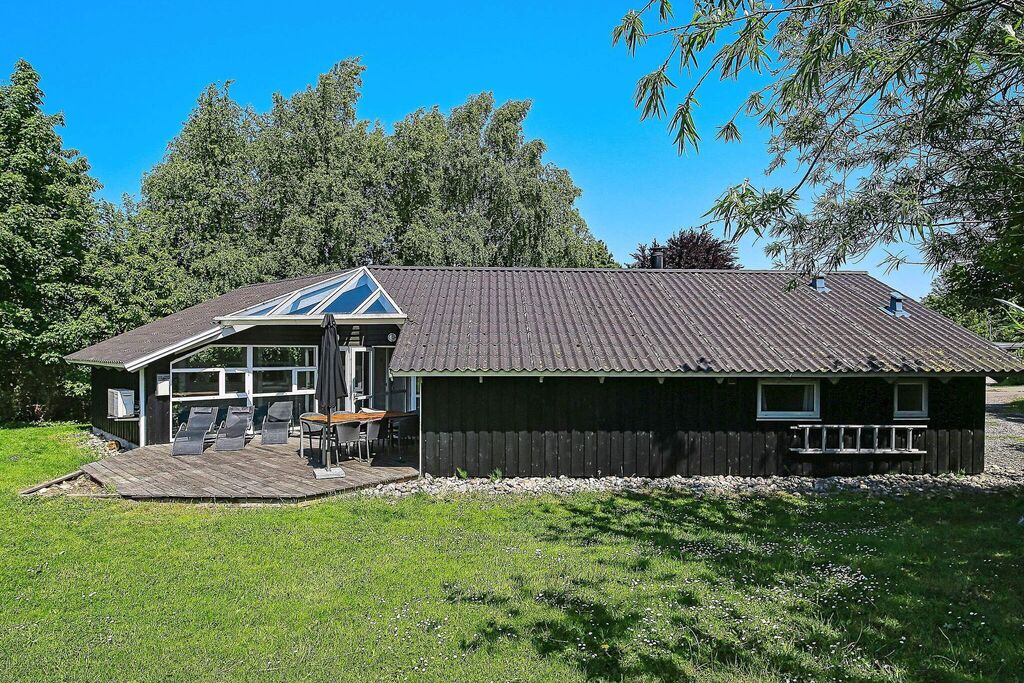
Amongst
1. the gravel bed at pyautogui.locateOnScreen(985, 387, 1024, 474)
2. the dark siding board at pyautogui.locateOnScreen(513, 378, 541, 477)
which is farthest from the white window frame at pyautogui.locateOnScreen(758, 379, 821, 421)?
the dark siding board at pyautogui.locateOnScreen(513, 378, 541, 477)

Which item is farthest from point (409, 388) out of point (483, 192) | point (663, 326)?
point (483, 192)

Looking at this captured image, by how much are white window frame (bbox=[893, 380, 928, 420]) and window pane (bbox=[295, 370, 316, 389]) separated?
1278 cm

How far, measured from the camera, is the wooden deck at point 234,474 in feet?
30.8

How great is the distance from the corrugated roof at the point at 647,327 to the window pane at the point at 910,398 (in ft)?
2.19

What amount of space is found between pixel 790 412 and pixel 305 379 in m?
11.1

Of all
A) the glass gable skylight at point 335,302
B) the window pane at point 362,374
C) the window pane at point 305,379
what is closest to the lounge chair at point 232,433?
the window pane at point 305,379

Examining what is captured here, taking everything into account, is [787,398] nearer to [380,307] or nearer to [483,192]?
[380,307]

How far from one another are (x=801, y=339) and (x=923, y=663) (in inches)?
336

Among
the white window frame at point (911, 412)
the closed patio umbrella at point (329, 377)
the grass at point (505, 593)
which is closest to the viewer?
the grass at point (505, 593)

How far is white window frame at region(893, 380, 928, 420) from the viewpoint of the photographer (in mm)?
11531

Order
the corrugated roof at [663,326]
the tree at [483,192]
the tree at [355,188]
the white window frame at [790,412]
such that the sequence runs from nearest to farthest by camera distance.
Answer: the corrugated roof at [663,326]
the white window frame at [790,412]
the tree at [355,188]
the tree at [483,192]

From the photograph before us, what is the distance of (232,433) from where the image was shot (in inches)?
521

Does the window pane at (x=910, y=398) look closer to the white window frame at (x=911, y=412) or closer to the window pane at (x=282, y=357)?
the white window frame at (x=911, y=412)

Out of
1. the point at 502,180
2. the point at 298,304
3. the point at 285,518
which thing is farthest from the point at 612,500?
the point at 502,180
